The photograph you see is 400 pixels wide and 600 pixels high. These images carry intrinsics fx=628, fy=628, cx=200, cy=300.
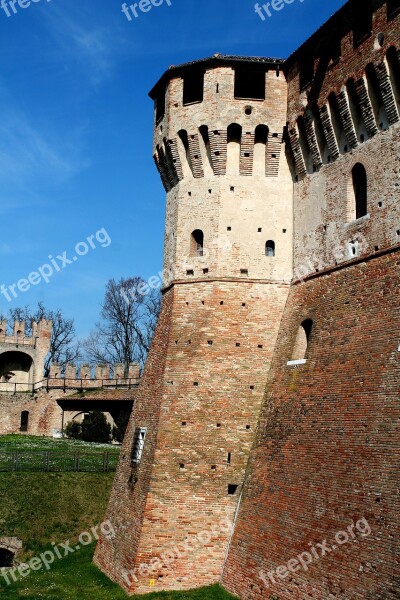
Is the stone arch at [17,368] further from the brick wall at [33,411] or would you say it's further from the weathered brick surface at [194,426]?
the weathered brick surface at [194,426]

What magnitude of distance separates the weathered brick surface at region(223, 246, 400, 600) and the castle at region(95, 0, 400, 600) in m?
0.04

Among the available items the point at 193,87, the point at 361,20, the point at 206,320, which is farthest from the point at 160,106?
the point at 206,320

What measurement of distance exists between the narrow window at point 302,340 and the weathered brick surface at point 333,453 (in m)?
0.17

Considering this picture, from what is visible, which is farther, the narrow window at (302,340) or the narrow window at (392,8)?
the narrow window at (302,340)

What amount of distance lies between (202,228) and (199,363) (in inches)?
156

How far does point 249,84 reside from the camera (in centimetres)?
Answer: 1917

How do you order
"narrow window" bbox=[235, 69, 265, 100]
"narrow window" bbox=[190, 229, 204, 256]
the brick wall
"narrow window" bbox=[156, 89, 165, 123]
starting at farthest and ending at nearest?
the brick wall
"narrow window" bbox=[156, 89, 165, 123]
"narrow window" bbox=[235, 69, 265, 100]
"narrow window" bbox=[190, 229, 204, 256]

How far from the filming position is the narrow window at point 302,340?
15852 millimetres

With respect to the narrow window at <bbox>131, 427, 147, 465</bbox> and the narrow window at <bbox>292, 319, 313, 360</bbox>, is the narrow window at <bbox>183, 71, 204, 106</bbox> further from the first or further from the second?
the narrow window at <bbox>131, 427, 147, 465</bbox>

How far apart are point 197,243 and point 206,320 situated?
263cm

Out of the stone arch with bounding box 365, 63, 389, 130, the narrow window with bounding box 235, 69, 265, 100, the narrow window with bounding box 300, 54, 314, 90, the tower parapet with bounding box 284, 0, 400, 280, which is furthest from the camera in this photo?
the narrow window with bounding box 235, 69, 265, 100

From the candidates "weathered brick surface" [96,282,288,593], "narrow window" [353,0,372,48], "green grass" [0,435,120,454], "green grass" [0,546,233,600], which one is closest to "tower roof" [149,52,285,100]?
"narrow window" [353,0,372,48]

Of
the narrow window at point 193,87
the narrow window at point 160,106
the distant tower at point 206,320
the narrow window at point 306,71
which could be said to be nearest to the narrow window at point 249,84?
the distant tower at point 206,320

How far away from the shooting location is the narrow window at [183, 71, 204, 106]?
62.2ft
